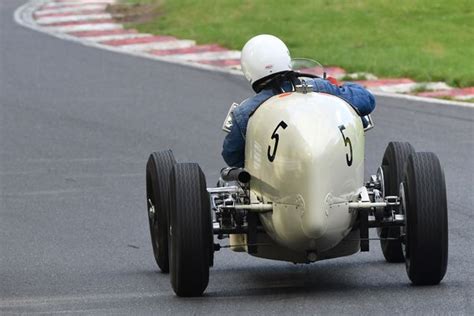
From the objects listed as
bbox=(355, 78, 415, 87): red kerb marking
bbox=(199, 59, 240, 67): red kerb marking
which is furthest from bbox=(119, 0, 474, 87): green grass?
bbox=(199, 59, 240, 67): red kerb marking

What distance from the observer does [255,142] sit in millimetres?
7977

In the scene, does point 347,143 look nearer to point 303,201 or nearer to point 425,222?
point 303,201

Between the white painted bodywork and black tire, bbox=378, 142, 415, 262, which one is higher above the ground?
the white painted bodywork

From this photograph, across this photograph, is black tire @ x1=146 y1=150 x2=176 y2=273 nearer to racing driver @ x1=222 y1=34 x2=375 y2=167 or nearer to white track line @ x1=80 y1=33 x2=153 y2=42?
racing driver @ x1=222 y1=34 x2=375 y2=167

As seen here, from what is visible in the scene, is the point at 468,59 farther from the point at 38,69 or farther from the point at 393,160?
the point at 393,160

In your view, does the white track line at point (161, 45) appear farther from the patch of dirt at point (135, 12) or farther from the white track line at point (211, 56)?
the patch of dirt at point (135, 12)

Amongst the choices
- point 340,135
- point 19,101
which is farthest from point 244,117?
point 19,101

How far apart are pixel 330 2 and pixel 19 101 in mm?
7389

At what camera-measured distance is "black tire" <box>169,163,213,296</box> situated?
7.81 meters

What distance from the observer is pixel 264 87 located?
8406 mm

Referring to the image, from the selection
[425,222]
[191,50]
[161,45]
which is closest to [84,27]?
[161,45]

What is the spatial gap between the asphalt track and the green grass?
1451mm

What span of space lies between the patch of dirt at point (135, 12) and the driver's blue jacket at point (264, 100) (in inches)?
611

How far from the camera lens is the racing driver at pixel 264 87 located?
8.23 metres
